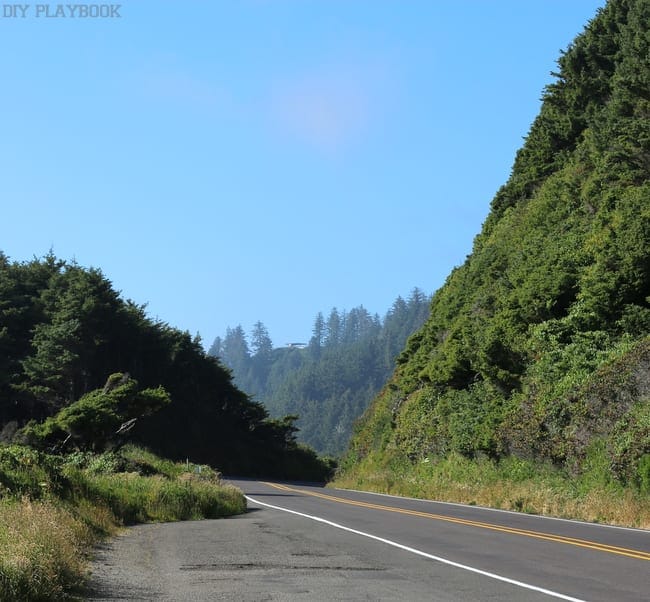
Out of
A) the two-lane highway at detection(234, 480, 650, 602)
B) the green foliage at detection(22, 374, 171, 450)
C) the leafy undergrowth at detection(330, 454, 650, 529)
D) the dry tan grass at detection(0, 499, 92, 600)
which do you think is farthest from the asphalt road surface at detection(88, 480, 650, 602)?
the green foliage at detection(22, 374, 171, 450)

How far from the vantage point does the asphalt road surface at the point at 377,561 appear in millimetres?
9633

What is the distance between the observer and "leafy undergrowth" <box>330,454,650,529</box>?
21203mm

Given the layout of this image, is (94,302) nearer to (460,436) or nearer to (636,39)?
(460,436)

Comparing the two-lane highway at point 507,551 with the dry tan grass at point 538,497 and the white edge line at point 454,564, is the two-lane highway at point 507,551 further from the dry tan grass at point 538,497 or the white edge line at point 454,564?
the dry tan grass at point 538,497

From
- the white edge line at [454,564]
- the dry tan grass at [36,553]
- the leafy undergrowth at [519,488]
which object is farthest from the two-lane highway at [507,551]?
the dry tan grass at [36,553]

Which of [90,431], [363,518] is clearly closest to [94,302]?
[90,431]

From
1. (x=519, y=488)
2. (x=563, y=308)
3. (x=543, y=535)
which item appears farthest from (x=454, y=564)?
(x=563, y=308)

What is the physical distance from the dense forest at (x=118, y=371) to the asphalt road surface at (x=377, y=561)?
31.9 metres

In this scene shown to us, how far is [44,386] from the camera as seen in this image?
6219 cm

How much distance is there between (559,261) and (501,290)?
16.7ft

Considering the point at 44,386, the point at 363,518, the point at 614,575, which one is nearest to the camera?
the point at 614,575

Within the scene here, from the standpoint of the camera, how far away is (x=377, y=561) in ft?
41.1

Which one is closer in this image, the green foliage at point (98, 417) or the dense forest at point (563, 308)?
the dense forest at point (563, 308)

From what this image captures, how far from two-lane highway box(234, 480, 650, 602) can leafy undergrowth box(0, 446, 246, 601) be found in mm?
3078
